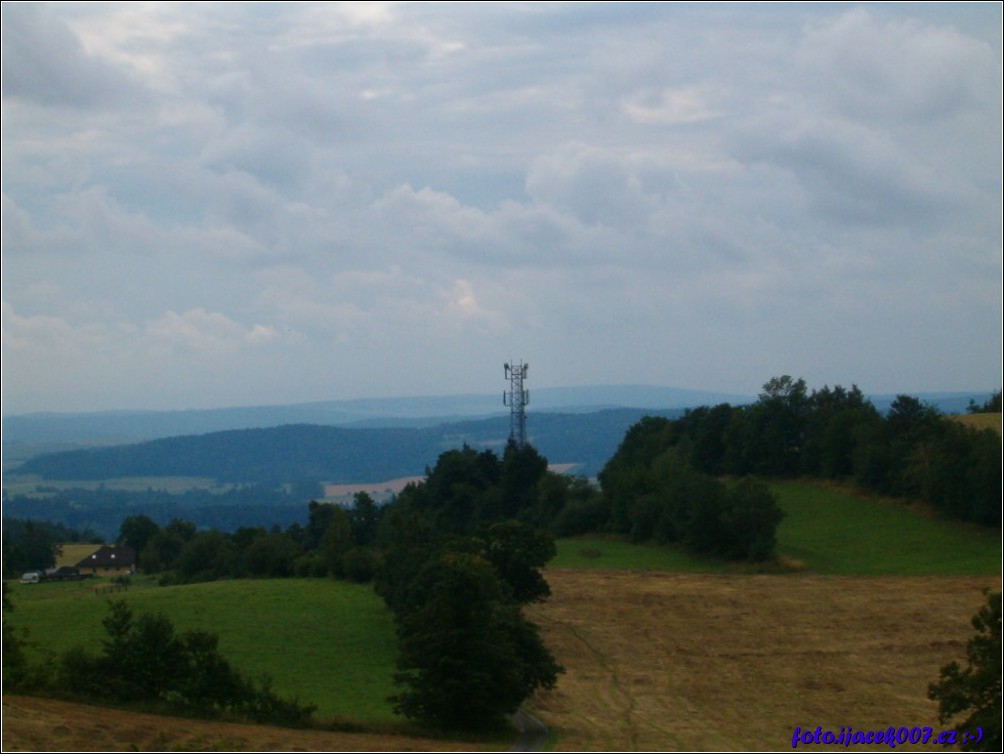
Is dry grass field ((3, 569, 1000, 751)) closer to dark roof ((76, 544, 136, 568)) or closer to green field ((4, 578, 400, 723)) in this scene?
green field ((4, 578, 400, 723))

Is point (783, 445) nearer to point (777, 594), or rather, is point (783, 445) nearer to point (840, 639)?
point (777, 594)

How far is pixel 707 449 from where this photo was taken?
272 feet

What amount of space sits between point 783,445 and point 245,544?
1491 inches

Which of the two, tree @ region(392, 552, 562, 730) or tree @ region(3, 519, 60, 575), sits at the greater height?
tree @ region(392, 552, 562, 730)

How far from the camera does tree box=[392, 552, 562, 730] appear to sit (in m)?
27.1

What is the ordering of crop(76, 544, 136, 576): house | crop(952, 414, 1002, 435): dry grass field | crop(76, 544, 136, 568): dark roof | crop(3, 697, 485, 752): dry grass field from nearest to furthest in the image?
crop(3, 697, 485, 752): dry grass field < crop(952, 414, 1002, 435): dry grass field < crop(76, 544, 136, 576): house < crop(76, 544, 136, 568): dark roof

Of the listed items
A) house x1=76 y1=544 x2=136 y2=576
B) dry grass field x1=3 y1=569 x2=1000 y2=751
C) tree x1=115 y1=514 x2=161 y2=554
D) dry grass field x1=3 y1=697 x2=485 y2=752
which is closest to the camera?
dry grass field x1=3 y1=697 x2=485 y2=752

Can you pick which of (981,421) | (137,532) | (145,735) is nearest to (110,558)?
(137,532)

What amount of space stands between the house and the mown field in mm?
20318

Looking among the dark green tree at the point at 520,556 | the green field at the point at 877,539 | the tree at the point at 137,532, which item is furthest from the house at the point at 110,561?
the dark green tree at the point at 520,556

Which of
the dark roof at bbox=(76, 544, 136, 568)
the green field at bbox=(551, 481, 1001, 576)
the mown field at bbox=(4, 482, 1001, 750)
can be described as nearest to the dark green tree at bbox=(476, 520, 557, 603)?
the mown field at bbox=(4, 482, 1001, 750)

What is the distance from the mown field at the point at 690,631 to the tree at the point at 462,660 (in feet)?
4.14

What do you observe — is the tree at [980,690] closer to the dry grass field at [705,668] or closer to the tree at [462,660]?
the dry grass field at [705,668]

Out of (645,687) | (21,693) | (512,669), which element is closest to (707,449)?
(645,687)
